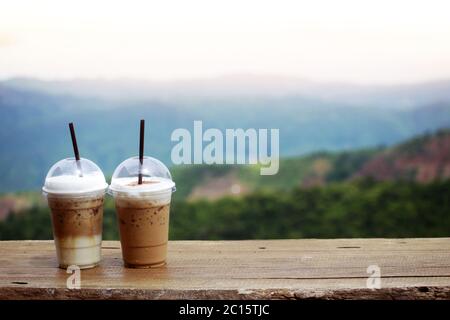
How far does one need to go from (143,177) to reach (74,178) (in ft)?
0.66

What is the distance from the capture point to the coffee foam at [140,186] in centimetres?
178

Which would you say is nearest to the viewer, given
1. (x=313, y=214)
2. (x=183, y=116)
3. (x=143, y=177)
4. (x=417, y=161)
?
(x=143, y=177)

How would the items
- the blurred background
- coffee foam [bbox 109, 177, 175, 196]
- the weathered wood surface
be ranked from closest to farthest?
1. the weathered wood surface
2. coffee foam [bbox 109, 177, 175, 196]
3. the blurred background

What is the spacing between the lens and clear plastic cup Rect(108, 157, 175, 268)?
1790 mm

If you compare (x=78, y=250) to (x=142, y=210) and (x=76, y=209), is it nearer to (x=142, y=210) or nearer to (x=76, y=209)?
(x=76, y=209)

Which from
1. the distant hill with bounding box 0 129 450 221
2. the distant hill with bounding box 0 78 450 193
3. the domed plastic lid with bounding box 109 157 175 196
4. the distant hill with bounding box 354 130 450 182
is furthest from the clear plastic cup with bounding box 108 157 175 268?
the distant hill with bounding box 354 130 450 182

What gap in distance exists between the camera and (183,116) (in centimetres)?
496

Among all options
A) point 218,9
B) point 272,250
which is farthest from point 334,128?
point 272,250

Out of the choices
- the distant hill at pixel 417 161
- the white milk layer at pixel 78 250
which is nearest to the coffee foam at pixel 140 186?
the white milk layer at pixel 78 250

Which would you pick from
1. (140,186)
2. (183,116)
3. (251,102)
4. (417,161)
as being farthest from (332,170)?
(140,186)

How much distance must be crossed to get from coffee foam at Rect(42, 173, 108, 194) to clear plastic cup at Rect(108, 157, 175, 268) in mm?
48

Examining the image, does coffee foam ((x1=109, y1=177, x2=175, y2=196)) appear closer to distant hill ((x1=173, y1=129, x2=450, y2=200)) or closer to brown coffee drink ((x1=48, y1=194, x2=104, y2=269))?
brown coffee drink ((x1=48, y1=194, x2=104, y2=269))

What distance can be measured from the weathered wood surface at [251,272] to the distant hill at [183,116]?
106 inches

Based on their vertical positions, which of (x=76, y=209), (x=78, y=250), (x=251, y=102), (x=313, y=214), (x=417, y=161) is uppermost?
(x=251, y=102)
